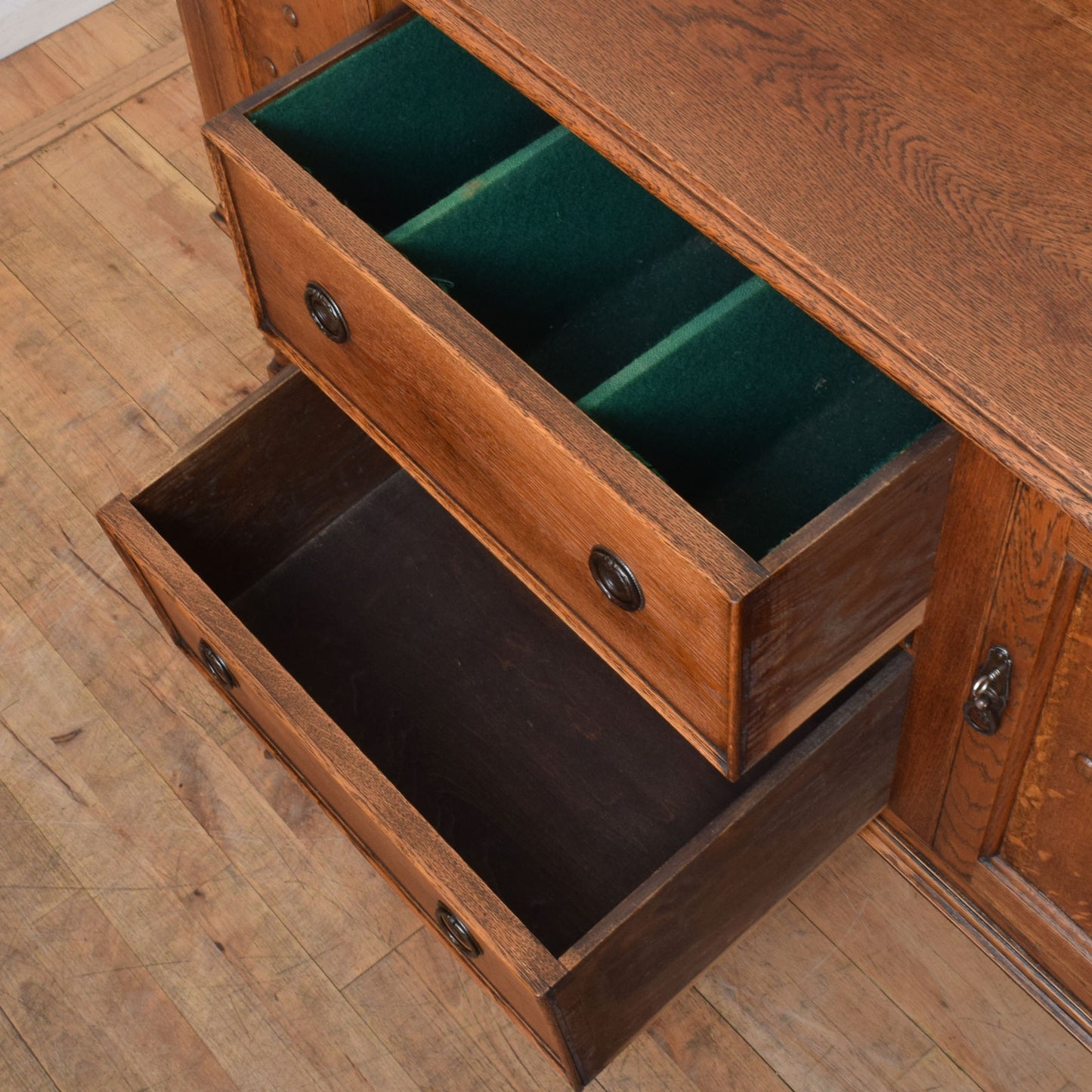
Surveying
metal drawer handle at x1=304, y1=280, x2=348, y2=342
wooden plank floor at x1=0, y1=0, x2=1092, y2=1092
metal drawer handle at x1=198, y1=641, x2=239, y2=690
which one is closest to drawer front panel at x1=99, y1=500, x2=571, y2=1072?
metal drawer handle at x1=198, y1=641, x2=239, y2=690

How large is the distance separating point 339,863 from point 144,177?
939mm

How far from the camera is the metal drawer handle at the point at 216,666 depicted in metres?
1.17

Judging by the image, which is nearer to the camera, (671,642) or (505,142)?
(671,642)

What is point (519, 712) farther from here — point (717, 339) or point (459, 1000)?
point (717, 339)

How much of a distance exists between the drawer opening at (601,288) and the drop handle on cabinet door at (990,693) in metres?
0.15

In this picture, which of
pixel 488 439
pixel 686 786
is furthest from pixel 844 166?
pixel 686 786

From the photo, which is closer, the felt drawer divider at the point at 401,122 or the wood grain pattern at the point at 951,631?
the wood grain pattern at the point at 951,631

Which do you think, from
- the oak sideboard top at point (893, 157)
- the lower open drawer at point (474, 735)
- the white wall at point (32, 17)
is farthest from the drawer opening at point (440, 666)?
the white wall at point (32, 17)

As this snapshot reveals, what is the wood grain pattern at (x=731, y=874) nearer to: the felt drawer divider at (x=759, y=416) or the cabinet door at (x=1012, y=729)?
the cabinet door at (x=1012, y=729)

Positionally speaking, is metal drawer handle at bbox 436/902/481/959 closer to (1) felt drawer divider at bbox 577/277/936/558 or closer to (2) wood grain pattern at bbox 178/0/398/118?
(1) felt drawer divider at bbox 577/277/936/558

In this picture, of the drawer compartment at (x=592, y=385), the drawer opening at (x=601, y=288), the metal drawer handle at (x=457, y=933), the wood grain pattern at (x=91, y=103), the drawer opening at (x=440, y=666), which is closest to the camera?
the drawer compartment at (x=592, y=385)

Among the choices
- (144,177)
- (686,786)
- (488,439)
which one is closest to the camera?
(488,439)

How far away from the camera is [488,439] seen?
91cm

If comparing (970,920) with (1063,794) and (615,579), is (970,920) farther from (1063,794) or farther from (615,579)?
(615,579)
